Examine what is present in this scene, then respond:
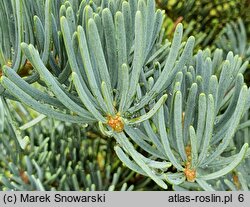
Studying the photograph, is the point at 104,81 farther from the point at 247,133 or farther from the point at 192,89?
the point at 247,133

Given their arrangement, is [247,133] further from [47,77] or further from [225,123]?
[47,77]

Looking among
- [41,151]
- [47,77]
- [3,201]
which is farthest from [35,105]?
[41,151]

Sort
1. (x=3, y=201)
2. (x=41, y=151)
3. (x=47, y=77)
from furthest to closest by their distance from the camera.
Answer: (x=41, y=151) < (x=3, y=201) < (x=47, y=77)

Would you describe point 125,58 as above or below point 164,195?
above

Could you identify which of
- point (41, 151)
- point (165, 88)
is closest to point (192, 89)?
point (165, 88)

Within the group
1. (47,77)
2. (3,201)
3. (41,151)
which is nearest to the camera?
(47,77)

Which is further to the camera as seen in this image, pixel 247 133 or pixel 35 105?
pixel 247 133

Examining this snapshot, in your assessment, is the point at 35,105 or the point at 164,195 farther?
the point at 164,195

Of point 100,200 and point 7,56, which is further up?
point 7,56
